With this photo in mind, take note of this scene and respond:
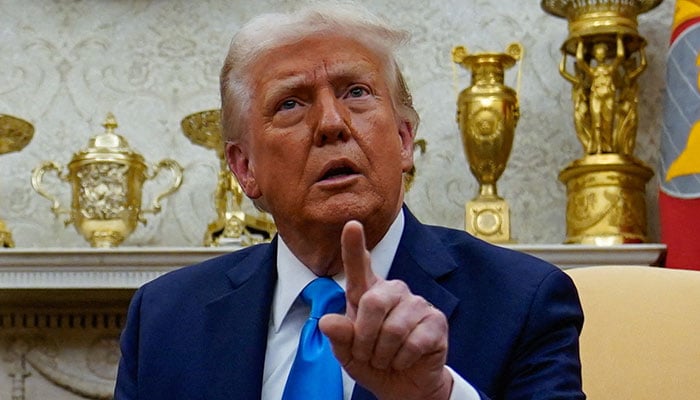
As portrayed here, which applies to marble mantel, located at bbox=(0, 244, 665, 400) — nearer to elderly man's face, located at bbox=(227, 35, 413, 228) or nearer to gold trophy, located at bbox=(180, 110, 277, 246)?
gold trophy, located at bbox=(180, 110, 277, 246)

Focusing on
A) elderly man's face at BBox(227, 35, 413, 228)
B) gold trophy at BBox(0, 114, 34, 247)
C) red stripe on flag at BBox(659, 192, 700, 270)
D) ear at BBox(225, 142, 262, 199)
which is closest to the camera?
elderly man's face at BBox(227, 35, 413, 228)

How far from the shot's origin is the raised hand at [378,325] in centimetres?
149

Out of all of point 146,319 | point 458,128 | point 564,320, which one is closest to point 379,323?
point 564,320

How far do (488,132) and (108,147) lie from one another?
1.03 m

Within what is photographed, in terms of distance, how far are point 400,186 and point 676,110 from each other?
5.70 ft

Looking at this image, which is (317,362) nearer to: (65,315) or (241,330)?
(241,330)

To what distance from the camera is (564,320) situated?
1976 mm

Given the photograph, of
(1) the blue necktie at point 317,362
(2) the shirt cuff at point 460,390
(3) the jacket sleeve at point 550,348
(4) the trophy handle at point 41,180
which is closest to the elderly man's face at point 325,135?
(1) the blue necktie at point 317,362

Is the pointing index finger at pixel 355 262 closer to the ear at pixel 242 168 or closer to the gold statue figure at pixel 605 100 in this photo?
the ear at pixel 242 168

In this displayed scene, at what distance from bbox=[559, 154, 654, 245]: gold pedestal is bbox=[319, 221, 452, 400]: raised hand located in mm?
2106

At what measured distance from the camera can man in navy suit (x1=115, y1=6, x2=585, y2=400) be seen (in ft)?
6.45

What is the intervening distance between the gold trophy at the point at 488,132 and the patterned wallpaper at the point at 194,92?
0.26 m

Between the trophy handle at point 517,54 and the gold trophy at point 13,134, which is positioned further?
the gold trophy at point 13,134

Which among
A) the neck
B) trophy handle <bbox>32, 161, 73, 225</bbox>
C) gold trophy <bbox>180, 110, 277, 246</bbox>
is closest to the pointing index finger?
the neck
